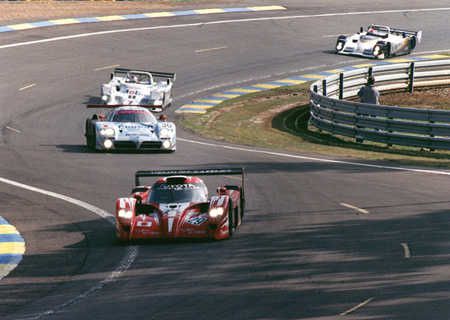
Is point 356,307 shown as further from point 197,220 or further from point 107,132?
point 107,132

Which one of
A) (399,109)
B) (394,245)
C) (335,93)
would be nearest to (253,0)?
(335,93)

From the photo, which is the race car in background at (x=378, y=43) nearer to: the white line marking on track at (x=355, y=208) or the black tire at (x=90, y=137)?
the black tire at (x=90, y=137)

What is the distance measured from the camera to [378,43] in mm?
53500

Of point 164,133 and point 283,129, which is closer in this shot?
point 164,133

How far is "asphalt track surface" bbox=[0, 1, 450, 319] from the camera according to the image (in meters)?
15.5

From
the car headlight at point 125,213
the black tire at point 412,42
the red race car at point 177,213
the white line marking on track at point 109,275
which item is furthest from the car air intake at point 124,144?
the black tire at point 412,42

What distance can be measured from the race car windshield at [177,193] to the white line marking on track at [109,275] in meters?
1.44

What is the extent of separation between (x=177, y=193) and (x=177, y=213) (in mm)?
817

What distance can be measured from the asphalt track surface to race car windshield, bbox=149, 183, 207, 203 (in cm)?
112

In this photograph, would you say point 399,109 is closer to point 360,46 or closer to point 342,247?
point 342,247

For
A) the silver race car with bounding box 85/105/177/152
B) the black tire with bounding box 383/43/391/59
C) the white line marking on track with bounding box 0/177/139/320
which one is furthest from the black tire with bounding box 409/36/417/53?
the white line marking on track with bounding box 0/177/139/320

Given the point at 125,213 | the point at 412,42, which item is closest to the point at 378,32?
the point at 412,42

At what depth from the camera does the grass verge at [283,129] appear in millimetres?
30891

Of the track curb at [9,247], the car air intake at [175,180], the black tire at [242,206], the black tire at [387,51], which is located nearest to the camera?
the track curb at [9,247]
